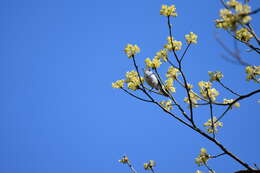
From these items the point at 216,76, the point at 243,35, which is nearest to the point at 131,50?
the point at 216,76

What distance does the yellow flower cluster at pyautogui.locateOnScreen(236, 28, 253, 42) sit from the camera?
4.44 meters

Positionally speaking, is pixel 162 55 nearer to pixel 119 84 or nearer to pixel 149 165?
pixel 119 84

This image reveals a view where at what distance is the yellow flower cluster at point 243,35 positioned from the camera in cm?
444

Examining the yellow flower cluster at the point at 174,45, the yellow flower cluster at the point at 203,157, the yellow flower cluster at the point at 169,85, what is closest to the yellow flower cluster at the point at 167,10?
the yellow flower cluster at the point at 174,45

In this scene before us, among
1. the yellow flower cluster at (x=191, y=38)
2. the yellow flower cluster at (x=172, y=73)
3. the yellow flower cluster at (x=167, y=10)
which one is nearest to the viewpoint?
the yellow flower cluster at (x=167, y=10)

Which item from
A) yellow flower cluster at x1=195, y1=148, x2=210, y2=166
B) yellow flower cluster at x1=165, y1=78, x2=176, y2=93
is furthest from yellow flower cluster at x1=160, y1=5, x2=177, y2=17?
yellow flower cluster at x1=195, y1=148, x2=210, y2=166

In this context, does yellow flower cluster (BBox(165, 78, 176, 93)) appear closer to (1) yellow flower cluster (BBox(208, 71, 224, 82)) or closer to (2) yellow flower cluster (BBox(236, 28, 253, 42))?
(1) yellow flower cluster (BBox(208, 71, 224, 82))

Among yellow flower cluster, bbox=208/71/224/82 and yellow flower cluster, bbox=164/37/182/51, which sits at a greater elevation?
yellow flower cluster, bbox=164/37/182/51

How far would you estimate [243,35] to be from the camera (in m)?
4.45

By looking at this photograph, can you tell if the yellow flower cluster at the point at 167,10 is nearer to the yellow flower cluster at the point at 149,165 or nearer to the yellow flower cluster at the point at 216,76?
the yellow flower cluster at the point at 216,76

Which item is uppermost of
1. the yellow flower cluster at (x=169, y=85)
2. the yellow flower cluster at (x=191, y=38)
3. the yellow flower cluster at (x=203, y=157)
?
the yellow flower cluster at (x=191, y=38)

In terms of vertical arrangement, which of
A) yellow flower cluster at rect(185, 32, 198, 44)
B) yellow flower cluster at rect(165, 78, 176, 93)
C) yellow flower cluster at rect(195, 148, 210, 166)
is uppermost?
yellow flower cluster at rect(185, 32, 198, 44)

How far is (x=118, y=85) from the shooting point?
14.8 ft

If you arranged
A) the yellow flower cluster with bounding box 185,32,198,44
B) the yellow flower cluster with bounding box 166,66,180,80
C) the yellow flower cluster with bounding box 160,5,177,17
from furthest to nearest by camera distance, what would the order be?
the yellow flower cluster with bounding box 166,66,180,80
the yellow flower cluster with bounding box 185,32,198,44
the yellow flower cluster with bounding box 160,5,177,17
